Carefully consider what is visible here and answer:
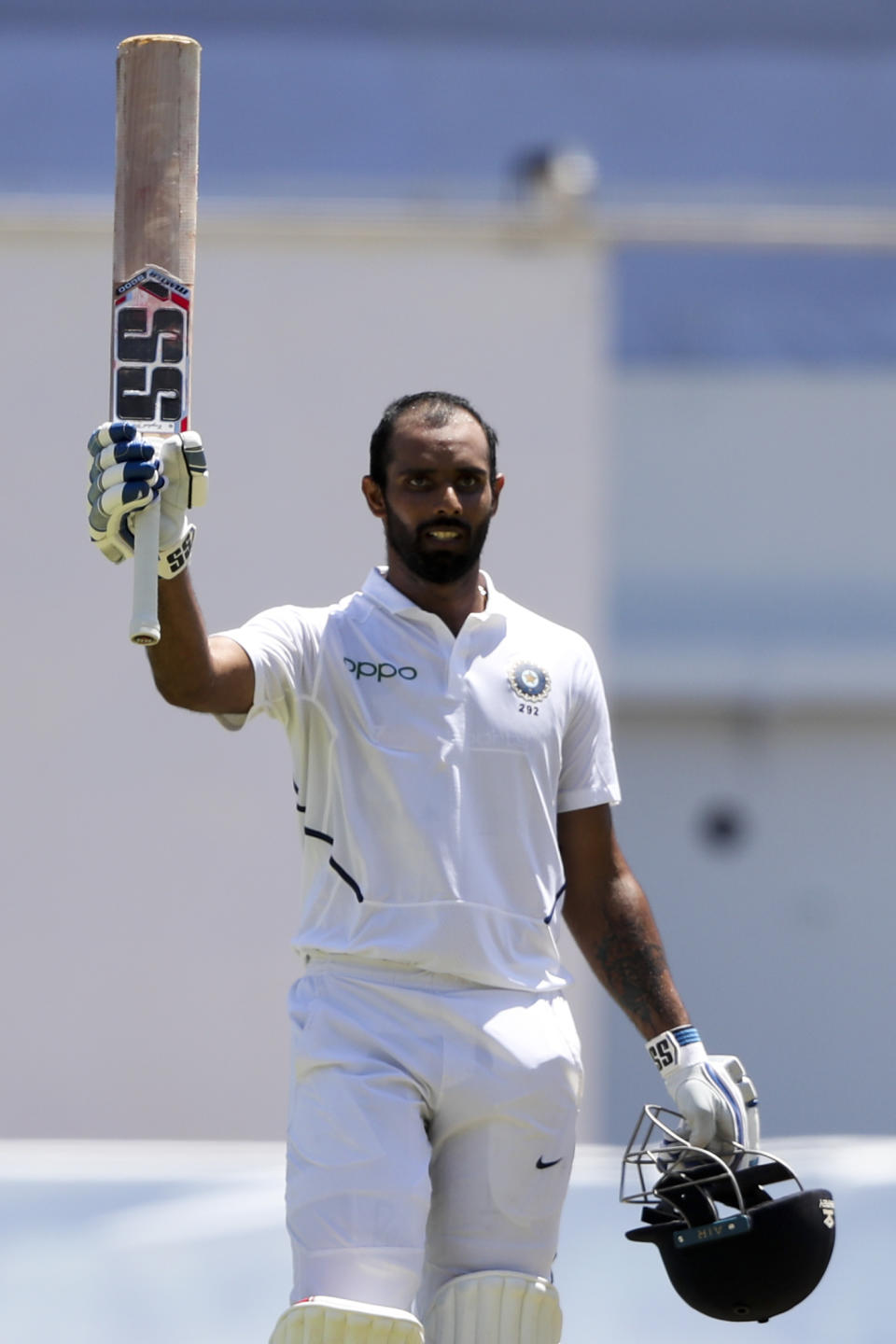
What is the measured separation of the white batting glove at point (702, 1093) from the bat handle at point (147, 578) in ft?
3.17

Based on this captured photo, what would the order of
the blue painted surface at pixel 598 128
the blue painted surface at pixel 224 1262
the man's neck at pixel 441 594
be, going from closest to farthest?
the man's neck at pixel 441 594
the blue painted surface at pixel 224 1262
the blue painted surface at pixel 598 128

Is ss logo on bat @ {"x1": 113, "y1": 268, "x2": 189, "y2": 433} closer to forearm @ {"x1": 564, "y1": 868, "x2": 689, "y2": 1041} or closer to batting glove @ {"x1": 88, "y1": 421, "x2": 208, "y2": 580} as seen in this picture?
batting glove @ {"x1": 88, "y1": 421, "x2": 208, "y2": 580}

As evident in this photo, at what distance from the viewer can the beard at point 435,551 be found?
2.64 metres

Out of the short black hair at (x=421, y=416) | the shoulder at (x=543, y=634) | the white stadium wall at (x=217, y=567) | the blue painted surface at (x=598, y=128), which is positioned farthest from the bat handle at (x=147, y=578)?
the blue painted surface at (x=598, y=128)

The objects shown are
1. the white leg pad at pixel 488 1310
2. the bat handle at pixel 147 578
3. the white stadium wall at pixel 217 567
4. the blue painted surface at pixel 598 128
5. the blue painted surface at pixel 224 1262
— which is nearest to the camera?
the bat handle at pixel 147 578

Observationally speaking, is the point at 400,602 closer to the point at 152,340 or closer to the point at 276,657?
the point at 276,657

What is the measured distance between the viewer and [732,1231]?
2.60 metres

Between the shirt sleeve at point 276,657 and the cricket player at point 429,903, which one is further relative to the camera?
the shirt sleeve at point 276,657

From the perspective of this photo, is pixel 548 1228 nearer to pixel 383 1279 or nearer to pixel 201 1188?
pixel 383 1279

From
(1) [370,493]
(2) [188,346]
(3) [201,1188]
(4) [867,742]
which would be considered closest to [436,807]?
(1) [370,493]

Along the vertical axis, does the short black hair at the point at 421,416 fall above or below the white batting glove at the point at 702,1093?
above

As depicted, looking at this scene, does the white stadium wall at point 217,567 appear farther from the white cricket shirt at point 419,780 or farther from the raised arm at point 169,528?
the raised arm at point 169,528

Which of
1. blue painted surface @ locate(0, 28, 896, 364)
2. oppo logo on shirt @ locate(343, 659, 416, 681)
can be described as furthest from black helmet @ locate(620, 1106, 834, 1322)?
blue painted surface @ locate(0, 28, 896, 364)

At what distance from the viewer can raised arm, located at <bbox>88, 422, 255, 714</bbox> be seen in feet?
7.47
